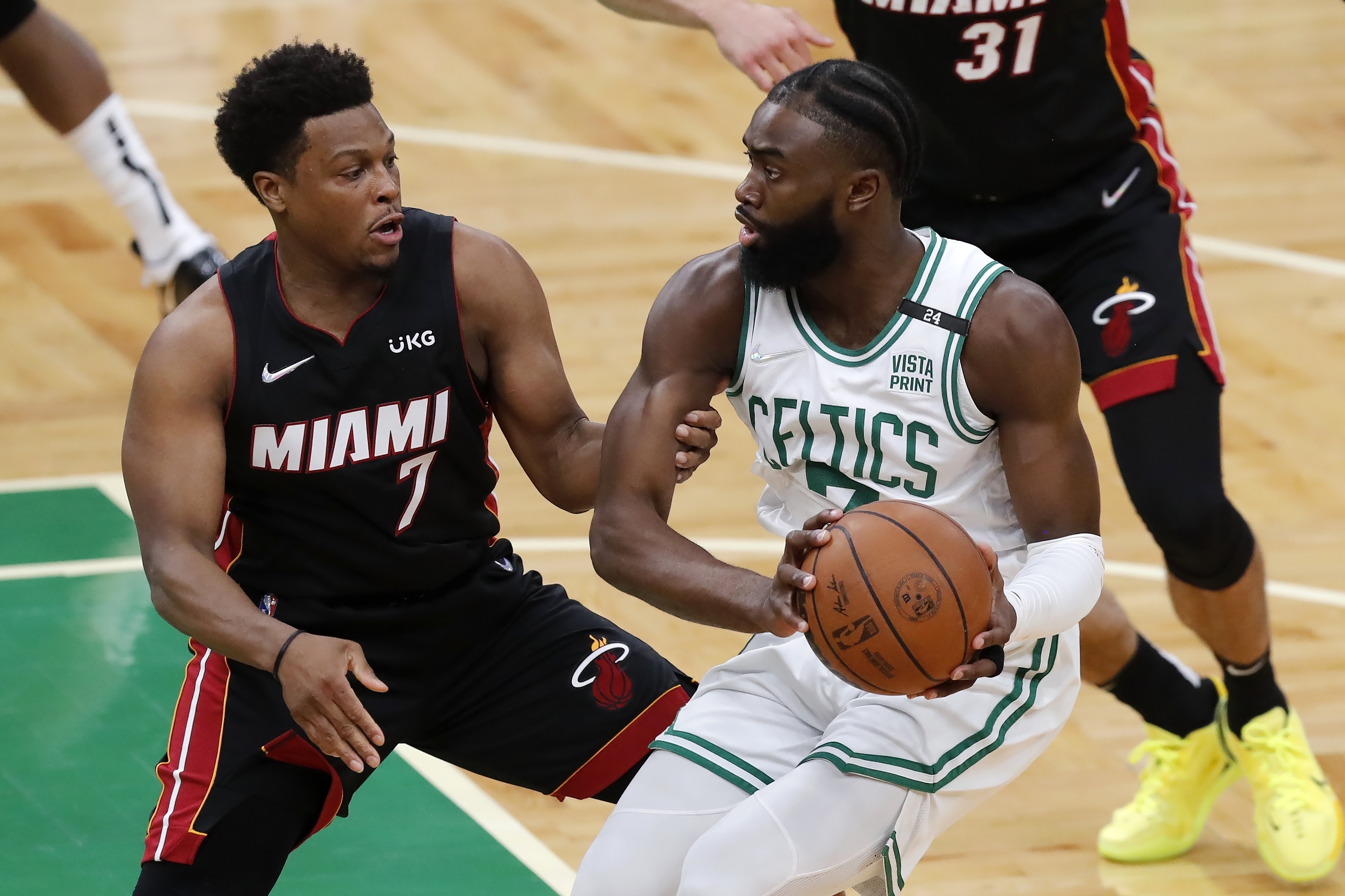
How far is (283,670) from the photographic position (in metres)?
3.72

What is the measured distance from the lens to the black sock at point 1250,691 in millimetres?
4988

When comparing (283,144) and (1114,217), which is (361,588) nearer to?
(283,144)

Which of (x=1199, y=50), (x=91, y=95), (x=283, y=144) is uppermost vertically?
(x=283, y=144)

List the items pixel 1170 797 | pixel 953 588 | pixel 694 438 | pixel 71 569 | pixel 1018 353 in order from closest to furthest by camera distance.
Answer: pixel 953 588, pixel 1018 353, pixel 694 438, pixel 1170 797, pixel 71 569

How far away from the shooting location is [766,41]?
4.32 meters

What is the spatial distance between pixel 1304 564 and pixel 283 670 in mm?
3671

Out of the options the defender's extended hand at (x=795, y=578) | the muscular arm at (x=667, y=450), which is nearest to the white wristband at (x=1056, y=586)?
the defender's extended hand at (x=795, y=578)

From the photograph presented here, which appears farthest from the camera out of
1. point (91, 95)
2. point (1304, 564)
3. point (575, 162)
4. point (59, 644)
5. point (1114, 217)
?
point (575, 162)

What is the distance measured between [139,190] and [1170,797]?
12.4 feet

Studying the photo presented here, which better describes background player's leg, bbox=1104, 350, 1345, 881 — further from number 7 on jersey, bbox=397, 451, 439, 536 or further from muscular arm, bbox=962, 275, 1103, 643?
number 7 on jersey, bbox=397, 451, 439, 536

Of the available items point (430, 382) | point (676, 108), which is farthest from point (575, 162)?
point (430, 382)

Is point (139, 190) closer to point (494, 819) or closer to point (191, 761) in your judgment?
point (494, 819)

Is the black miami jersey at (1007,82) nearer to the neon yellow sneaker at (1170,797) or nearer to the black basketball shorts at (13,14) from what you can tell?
the neon yellow sneaker at (1170,797)

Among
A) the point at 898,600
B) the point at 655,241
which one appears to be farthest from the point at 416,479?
the point at 655,241
